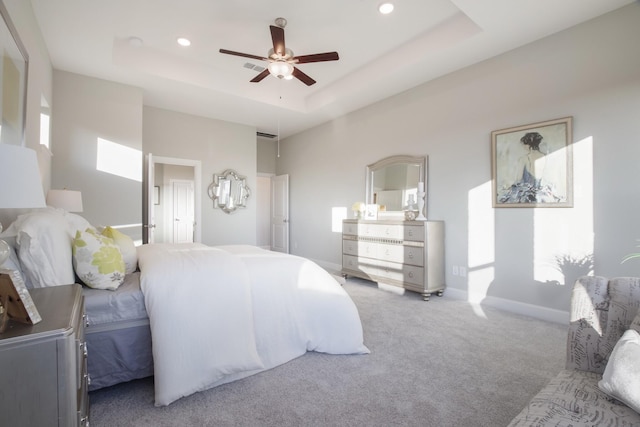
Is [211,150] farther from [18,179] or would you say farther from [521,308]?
[521,308]

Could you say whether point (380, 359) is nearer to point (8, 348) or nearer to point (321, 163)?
point (8, 348)

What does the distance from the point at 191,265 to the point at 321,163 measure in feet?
14.3

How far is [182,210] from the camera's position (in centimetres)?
749

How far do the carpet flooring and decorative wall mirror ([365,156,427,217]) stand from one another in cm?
208

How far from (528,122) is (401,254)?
6.58 feet

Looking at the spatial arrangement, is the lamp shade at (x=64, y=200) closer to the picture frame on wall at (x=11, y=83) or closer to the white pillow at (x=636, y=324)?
the picture frame on wall at (x=11, y=83)

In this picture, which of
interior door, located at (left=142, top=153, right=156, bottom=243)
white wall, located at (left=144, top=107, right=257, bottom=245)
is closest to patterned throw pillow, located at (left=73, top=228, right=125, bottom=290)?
interior door, located at (left=142, top=153, right=156, bottom=243)

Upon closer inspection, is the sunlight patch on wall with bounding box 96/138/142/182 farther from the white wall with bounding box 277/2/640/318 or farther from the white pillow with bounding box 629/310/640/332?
the white pillow with bounding box 629/310/640/332

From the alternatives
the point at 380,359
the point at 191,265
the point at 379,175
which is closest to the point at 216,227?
the point at 379,175

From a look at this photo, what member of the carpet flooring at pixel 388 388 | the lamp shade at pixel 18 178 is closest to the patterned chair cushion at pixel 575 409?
the carpet flooring at pixel 388 388

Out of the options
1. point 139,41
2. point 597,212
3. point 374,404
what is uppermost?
point 139,41

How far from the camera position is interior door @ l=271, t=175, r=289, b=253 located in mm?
6973

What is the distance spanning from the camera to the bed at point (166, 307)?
5.27 ft

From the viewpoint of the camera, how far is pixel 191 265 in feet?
6.53
